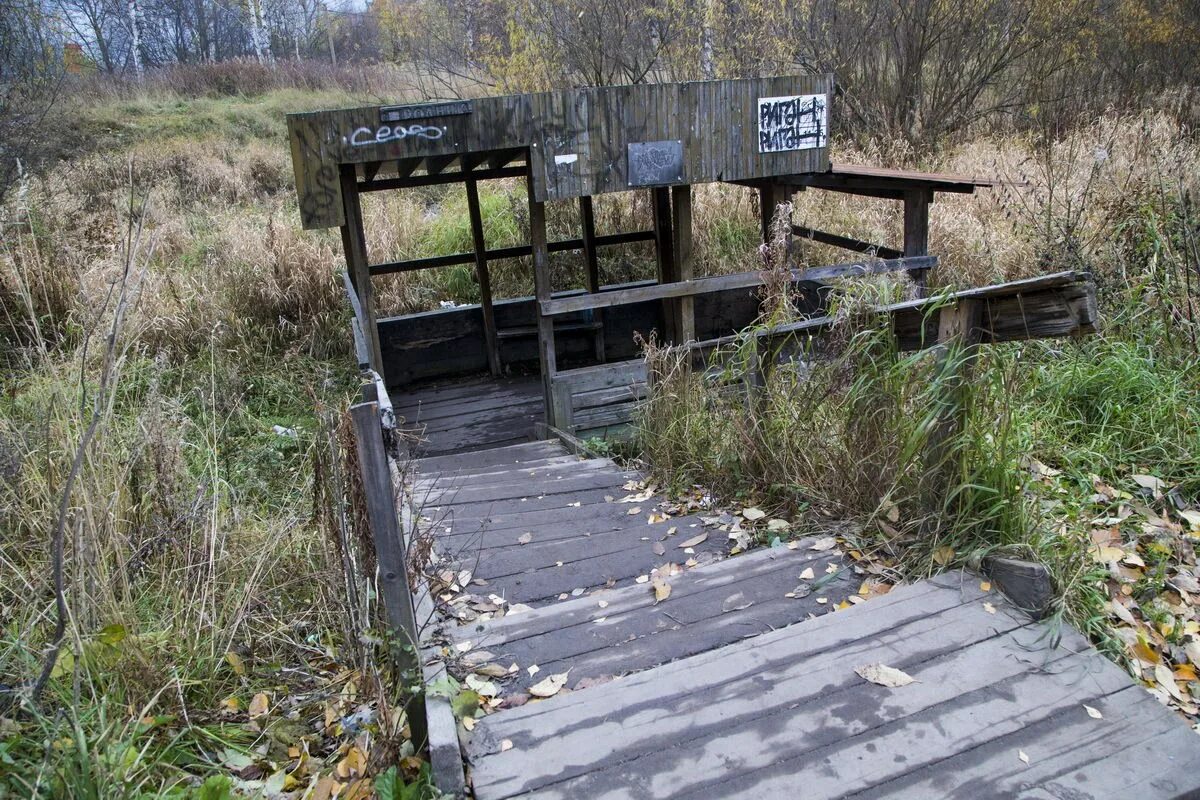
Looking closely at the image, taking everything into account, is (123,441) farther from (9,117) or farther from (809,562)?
(9,117)

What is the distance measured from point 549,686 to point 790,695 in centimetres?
75

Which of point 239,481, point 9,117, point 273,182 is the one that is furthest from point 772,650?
point 273,182

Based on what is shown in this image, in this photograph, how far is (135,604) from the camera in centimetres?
311

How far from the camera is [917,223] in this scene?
22.3 ft

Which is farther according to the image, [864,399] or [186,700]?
[864,399]

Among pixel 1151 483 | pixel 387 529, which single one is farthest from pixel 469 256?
pixel 387 529

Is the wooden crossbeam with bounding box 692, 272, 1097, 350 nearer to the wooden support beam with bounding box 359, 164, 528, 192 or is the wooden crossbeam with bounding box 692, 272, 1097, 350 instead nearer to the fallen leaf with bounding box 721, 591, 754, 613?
the fallen leaf with bounding box 721, 591, 754, 613

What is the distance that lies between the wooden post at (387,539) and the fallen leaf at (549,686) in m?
0.36

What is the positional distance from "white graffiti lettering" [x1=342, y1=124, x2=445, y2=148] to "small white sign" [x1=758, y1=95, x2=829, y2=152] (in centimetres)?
256

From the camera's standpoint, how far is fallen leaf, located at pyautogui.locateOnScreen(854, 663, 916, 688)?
262cm

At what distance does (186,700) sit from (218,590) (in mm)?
512

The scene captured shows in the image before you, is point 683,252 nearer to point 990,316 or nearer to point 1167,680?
point 990,316

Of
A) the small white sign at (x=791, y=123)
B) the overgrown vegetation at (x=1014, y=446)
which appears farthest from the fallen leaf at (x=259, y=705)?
the small white sign at (x=791, y=123)

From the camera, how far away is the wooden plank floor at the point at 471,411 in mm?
7500
